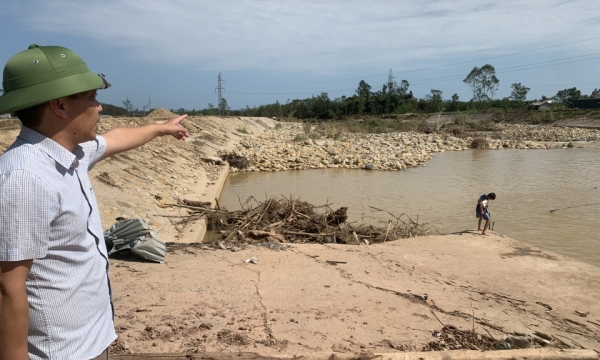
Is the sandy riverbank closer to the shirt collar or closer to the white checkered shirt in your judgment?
the white checkered shirt

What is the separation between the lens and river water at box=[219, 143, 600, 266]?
9.17 metres

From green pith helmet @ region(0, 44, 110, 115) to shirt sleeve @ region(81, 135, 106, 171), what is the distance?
44cm

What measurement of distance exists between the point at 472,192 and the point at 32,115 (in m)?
13.1

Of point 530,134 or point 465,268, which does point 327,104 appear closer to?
point 530,134

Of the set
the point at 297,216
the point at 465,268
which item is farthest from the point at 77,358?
the point at 297,216

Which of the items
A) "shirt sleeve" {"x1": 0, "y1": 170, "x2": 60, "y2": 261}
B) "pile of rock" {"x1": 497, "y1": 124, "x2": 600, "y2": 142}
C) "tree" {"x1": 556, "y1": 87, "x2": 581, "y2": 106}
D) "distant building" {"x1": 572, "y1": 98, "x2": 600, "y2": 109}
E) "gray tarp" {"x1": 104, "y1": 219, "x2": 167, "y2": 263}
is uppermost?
"tree" {"x1": 556, "y1": 87, "x2": 581, "y2": 106}

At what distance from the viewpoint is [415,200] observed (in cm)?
1195

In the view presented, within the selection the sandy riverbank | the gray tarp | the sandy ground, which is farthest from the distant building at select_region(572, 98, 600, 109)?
the gray tarp

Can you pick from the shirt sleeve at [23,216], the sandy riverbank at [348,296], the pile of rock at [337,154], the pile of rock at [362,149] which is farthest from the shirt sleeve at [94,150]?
the pile of rock at [337,154]

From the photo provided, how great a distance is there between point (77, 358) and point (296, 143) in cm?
2214

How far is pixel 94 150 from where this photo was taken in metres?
1.93

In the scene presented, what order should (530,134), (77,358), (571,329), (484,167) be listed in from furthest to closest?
(530,134)
(484,167)
(571,329)
(77,358)

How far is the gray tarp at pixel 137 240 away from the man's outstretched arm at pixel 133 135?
2638mm

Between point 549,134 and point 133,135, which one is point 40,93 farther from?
point 549,134
